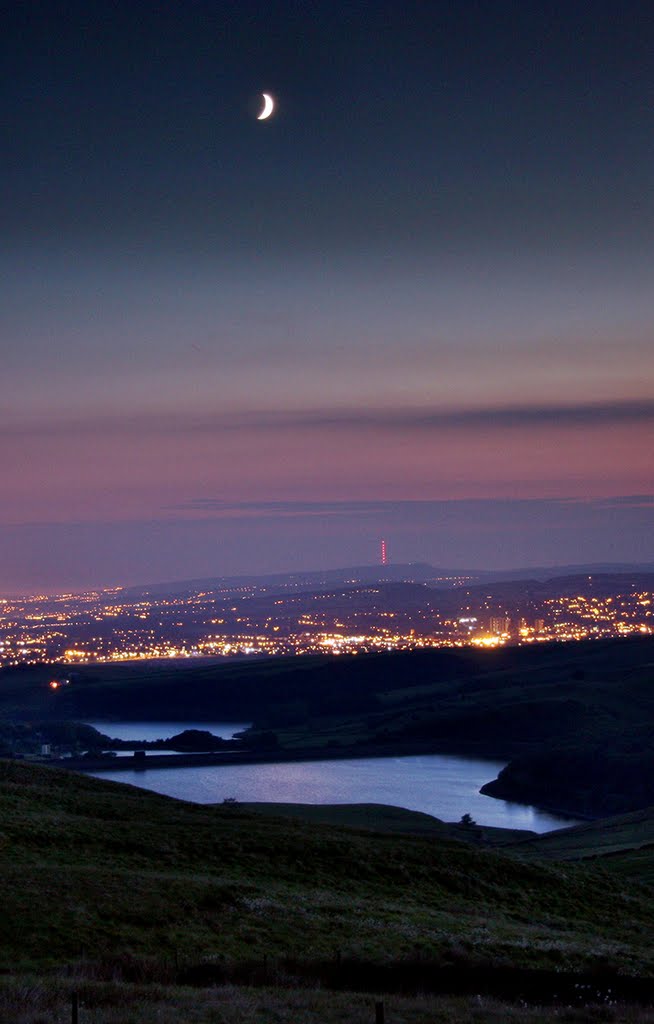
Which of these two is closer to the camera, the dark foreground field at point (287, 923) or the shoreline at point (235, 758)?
the dark foreground field at point (287, 923)

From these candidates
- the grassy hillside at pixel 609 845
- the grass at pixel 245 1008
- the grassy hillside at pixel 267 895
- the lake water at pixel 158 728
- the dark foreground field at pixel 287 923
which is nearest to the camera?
the grass at pixel 245 1008

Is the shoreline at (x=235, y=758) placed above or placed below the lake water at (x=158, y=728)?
above

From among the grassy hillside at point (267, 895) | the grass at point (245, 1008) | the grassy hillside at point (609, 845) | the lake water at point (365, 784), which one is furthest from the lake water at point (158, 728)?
the grass at point (245, 1008)

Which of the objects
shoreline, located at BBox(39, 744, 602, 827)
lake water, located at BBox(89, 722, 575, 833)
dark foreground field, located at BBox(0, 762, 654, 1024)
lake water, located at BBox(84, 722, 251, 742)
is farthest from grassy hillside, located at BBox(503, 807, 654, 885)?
lake water, located at BBox(84, 722, 251, 742)

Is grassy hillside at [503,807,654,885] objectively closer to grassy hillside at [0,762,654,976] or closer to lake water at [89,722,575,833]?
grassy hillside at [0,762,654,976]

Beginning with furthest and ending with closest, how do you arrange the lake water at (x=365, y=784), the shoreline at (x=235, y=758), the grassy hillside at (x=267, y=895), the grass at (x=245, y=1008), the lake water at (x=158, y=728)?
the lake water at (x=158, y=728), the shoreline at (x=235, y=758), the lake water at (x=365, y=784), the grassy hillside at (x=267, y=895), the grass at (x=245, y=1008)

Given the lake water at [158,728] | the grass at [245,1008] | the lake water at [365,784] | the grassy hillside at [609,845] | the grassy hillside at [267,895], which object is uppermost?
the grass at [245,1008]

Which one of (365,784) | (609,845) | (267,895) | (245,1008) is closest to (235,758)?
(365,784)

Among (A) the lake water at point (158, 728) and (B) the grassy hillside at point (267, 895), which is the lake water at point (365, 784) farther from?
(B) the grassy hillside at point (267, 895)
